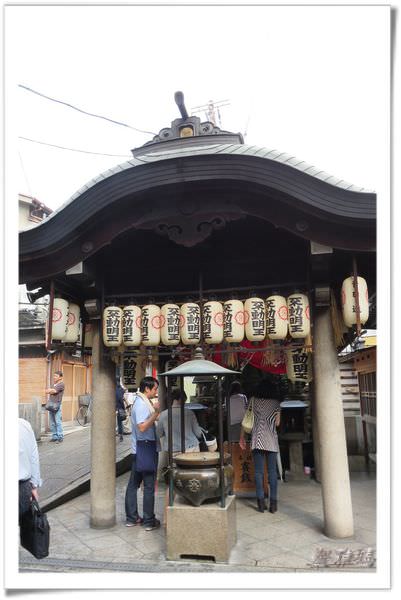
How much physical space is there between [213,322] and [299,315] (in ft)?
3.98

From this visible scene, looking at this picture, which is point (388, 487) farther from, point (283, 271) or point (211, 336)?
point (283, 271)

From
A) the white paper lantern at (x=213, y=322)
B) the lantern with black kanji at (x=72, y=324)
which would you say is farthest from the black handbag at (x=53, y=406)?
the white paper lantern at (x=213, y=322)

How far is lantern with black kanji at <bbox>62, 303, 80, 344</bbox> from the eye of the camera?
736 cm

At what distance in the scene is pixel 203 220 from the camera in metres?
6.26

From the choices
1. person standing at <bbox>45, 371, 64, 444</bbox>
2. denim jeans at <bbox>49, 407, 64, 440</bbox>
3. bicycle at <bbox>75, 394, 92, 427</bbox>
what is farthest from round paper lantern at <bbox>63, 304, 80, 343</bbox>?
bicycle at <bbox>75, 394, 92, 427</bbox>

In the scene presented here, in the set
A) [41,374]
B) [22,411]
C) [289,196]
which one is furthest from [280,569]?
[41,374]

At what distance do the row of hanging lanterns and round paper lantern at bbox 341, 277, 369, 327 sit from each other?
527 millimetres

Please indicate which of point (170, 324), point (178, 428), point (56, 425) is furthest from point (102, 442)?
point (56, 425)

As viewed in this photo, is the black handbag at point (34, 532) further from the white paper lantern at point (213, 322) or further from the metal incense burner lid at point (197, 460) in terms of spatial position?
the white paper lantern at point (213, 322)

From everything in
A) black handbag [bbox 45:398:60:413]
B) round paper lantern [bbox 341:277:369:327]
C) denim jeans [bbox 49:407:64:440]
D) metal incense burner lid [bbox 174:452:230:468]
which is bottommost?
denim jeans [bbox 49:407:64:440]

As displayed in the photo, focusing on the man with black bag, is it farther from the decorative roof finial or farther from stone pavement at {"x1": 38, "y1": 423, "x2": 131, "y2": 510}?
the decorative roof finial

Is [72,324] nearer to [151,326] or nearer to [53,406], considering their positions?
[151,326]

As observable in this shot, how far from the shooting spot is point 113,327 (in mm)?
6910

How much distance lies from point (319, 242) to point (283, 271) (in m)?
1.06
